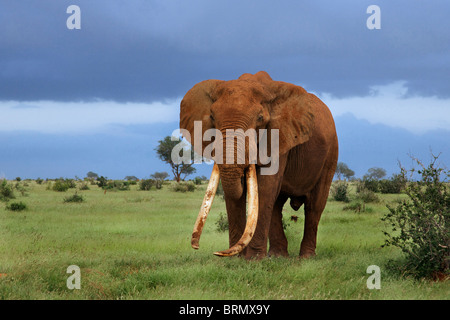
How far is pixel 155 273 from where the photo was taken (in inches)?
298

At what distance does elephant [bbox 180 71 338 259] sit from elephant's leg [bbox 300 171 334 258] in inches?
33.5

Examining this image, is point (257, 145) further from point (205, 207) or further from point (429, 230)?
point (429, 230)

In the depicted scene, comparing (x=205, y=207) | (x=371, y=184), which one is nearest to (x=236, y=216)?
(x=205, y=207)

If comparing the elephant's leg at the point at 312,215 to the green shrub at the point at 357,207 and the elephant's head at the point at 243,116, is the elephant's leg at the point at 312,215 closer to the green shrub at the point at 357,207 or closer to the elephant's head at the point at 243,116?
the elephant's head at the point at 243,116

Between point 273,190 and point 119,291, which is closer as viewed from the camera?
point 119,291

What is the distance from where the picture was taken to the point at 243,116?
7.62m

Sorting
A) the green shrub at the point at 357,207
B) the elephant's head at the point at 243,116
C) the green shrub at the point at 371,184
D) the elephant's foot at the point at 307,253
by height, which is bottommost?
the elephant's foot at the point at 307,253

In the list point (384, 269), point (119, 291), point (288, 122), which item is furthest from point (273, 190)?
point (119, 291)

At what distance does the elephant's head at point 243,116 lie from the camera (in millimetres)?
7617

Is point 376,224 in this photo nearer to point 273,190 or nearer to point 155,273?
point 273,190

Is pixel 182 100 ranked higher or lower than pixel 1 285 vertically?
higher

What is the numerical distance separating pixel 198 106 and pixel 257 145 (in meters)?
1.31

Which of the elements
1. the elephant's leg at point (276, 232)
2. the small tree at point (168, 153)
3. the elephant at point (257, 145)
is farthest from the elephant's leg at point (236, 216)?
the small tree at point (168, 153)
